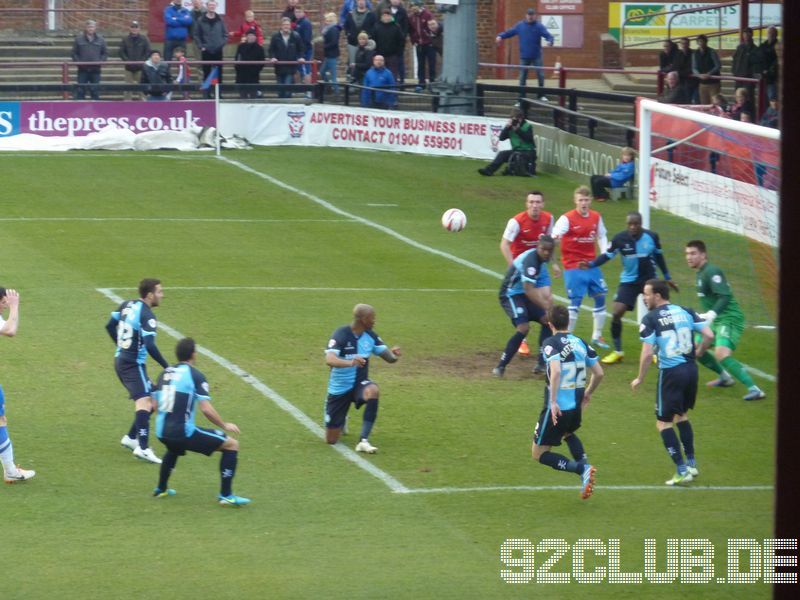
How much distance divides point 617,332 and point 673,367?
5.12 metres

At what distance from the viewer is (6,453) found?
1134 centimetres

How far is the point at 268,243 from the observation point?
24.5m

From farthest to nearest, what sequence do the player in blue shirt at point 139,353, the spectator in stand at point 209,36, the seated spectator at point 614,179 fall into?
the spectator in stand at point 209,36 < the seated spectator at point 614,179 < the player in blue shirt at point 139,353

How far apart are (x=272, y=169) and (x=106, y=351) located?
50.0 feet

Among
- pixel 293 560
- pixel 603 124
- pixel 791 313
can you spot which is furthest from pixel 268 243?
pixel 791 313

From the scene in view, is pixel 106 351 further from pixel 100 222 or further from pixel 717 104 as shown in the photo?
pixel 717 104

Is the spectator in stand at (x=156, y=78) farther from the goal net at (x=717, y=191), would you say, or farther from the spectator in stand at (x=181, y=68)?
the goal net at (x=717, y=191)

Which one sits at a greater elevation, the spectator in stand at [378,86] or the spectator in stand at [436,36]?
the spectator in stand at [436,36]

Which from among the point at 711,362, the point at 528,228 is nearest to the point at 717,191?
the point at 528,228

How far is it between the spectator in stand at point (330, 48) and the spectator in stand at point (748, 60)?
38.6 ft

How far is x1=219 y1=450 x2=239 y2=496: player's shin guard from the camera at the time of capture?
423 inches

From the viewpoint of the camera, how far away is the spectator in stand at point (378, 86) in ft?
112

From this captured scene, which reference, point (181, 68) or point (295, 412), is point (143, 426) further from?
point (181, 68)

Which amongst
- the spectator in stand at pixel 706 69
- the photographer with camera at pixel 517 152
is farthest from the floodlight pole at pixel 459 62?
the spectator in stand at pixel 706 69
